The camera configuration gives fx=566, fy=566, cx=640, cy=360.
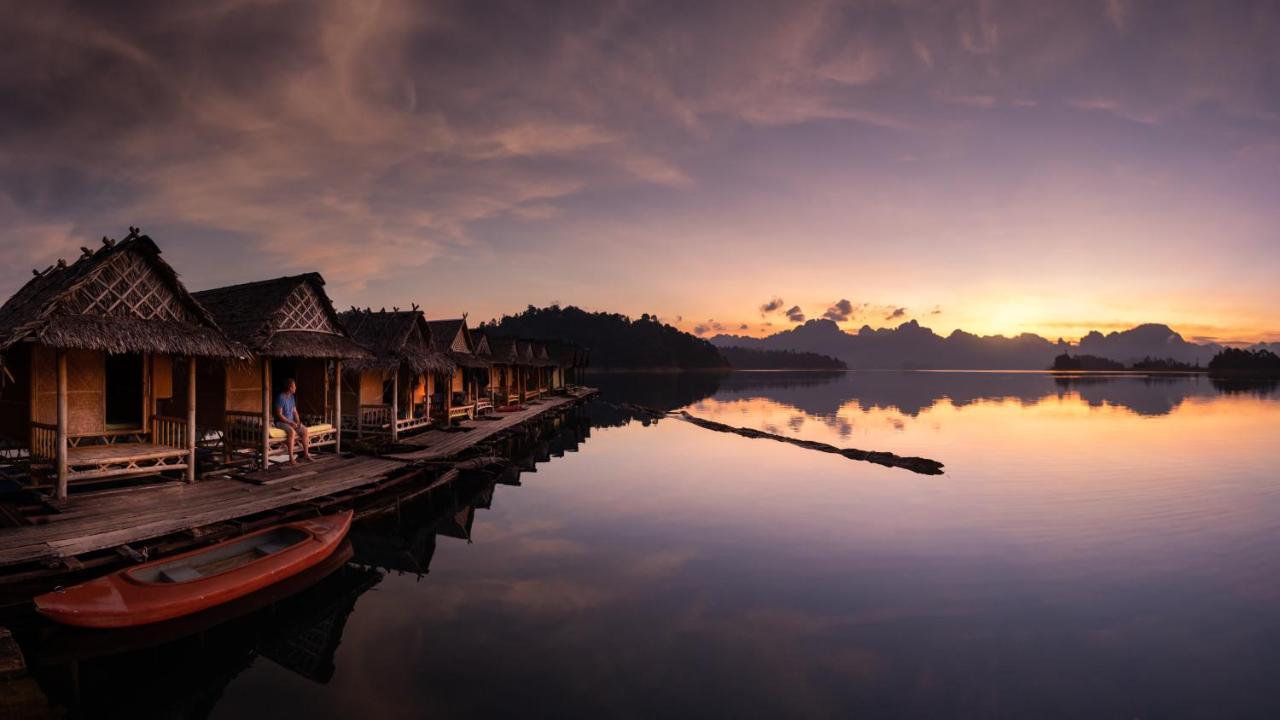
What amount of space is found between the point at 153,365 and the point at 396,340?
759cm

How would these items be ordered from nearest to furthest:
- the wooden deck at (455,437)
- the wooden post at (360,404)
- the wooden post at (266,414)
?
the wooden post at (266,414) → the wooden deck at (455,437) → the wooden post at (360,404)

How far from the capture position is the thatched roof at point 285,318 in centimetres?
1438

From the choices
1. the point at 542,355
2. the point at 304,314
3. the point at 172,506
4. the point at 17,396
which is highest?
the point at 304,314

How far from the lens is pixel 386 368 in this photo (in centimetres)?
2011

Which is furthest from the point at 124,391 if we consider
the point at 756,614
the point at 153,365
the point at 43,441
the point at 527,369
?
the point at 527,369

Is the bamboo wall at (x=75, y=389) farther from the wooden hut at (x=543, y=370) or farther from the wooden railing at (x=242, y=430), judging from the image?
the wooden hut at (x=543, y=370)

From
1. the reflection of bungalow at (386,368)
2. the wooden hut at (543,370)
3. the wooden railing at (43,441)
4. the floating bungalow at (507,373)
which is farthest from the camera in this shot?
the wooden hut at (543,370)

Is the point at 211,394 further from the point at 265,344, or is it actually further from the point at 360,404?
the point at 360,404

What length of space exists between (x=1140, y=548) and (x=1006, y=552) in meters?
3.64

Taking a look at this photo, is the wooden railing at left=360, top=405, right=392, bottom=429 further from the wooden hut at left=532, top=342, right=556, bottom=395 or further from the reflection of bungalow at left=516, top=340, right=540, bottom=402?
the wooden hut at left=532, top=342, right=556, bottom=395

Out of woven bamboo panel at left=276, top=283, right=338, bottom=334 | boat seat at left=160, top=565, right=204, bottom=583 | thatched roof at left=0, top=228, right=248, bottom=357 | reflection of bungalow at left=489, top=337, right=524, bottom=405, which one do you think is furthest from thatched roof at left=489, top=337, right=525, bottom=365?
boat seat at left=160, top=565, right=204, bottom=583

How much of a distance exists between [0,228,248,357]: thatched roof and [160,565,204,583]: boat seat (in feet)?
15.5

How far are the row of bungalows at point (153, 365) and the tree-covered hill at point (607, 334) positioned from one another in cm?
13852

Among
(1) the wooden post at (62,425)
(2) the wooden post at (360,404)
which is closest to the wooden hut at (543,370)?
(2) the wooden post at (360,404)
